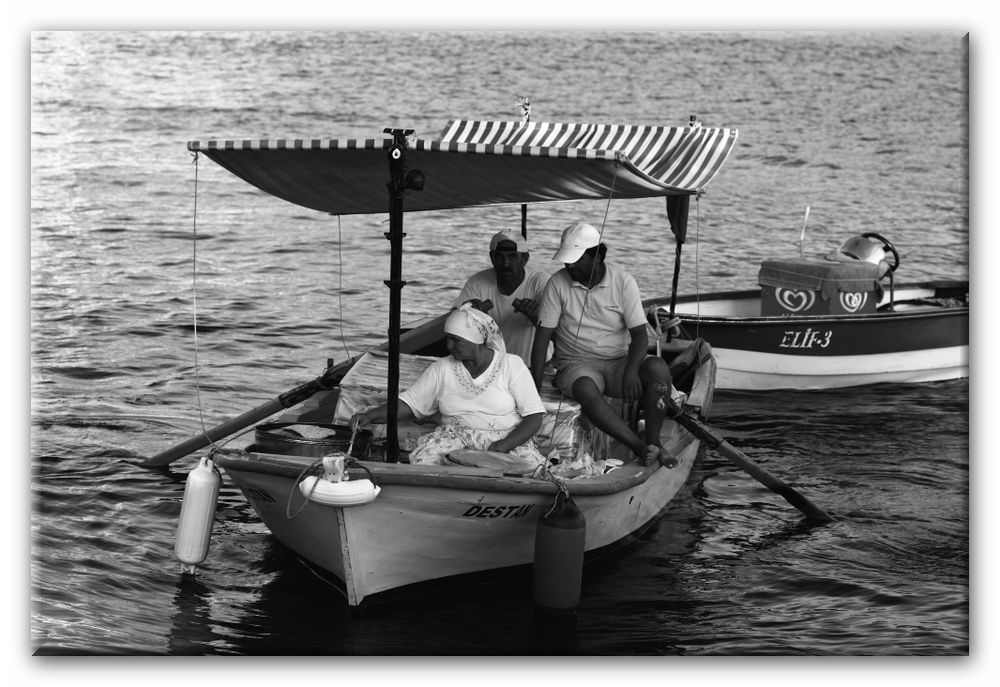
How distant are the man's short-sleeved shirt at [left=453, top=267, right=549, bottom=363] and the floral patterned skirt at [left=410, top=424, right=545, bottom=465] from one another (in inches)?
52.8

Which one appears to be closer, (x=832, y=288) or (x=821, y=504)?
(x=821, y=504)

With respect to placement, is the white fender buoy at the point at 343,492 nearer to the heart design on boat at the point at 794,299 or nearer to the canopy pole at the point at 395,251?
the canopy pole at the point at 395,251

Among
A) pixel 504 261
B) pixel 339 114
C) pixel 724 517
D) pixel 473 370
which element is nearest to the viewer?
pixel 473 370

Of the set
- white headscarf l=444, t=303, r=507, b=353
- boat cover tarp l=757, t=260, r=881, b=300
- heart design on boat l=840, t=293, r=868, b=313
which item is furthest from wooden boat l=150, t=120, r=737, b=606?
heart design on boat l=840, t=293, r=868, b=313

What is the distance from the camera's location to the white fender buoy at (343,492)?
20.3 ft

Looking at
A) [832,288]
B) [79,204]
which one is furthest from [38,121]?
[832,288]

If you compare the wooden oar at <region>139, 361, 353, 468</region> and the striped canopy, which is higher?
the striped canopy

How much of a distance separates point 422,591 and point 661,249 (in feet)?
36.6

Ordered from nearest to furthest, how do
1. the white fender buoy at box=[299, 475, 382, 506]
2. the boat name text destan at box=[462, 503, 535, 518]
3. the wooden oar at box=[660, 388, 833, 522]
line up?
the white fender buoy at box=[299, 475, 382, 506] < the boat name text destan at box=[462, 503, 535, 518] < the wooden oar at box=[660, 388, 833, 522]

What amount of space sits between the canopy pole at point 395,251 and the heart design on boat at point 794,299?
20.0ft

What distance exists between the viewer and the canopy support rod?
21.0 ft

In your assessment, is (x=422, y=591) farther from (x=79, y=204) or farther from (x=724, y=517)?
(x=79, y=204)

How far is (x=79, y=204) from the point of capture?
17.2m

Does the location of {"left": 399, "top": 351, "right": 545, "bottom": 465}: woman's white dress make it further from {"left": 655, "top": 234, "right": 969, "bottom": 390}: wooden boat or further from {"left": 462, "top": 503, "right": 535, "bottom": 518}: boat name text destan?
{"left": 655, "top": 234, "right": 969, "bottom": 390}: wooden boat
